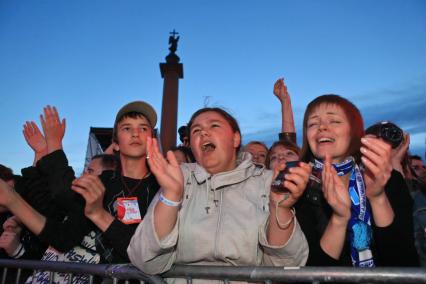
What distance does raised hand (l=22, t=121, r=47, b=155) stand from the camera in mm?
2992

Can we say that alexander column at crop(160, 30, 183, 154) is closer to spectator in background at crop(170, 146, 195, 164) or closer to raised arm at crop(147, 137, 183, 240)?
spectator in background at crop(170, 146, 195, 164)

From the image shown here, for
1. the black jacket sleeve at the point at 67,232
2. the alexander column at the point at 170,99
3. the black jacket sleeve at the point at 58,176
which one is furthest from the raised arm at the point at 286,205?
the alexander column at the point at 170,99

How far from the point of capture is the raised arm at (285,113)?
3803mm

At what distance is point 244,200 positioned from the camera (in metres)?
1.87

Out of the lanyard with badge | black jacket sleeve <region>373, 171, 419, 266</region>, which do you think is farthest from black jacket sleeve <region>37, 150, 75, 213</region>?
black jacket sleeve <region>373, 171, 419, 266</region>

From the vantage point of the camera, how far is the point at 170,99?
20094mm

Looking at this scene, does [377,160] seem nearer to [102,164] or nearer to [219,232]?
[219,232]


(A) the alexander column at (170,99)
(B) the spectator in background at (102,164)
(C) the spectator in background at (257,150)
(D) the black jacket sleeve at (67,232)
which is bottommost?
(D) the black jacket sleeve at (67,232)

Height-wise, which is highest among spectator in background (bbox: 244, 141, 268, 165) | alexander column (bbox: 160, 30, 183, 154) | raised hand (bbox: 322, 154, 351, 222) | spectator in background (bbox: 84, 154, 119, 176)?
alexander column (bbox: 160, 30, 183, 154)

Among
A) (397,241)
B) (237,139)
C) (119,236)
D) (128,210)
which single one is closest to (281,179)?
(397,241)

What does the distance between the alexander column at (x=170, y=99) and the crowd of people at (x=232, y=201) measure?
→ 16.1 m

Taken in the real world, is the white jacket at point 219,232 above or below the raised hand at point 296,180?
below

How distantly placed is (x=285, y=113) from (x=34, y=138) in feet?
8.86

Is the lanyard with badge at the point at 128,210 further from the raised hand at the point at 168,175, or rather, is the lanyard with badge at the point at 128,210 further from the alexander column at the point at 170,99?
the alexander column at the point at 170,99
